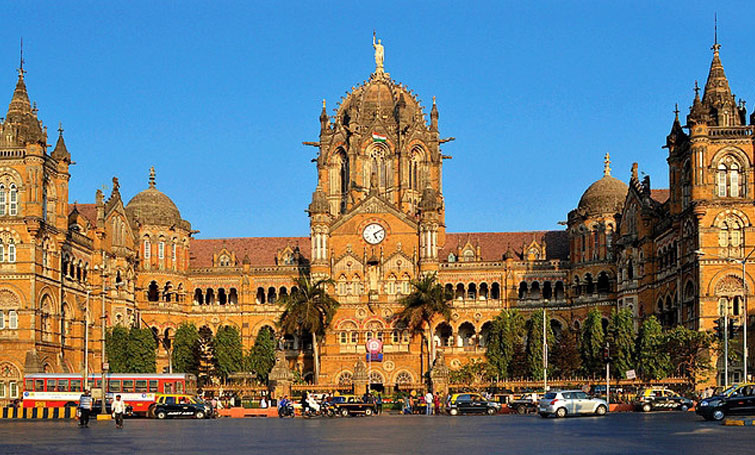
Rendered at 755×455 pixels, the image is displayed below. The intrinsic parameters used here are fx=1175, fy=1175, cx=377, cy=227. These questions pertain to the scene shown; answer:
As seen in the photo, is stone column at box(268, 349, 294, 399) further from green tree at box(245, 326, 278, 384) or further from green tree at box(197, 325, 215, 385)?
green tree at box(197, 325, 215, 385)

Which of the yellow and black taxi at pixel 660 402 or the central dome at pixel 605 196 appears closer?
the yellow and black taxi at pixel 660 402

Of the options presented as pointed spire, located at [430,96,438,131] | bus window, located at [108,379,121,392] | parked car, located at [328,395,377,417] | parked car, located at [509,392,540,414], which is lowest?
parked car, located at [509,392,540,414]

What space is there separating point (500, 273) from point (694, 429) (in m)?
67.3

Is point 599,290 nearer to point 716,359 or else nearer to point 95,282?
point 716,359

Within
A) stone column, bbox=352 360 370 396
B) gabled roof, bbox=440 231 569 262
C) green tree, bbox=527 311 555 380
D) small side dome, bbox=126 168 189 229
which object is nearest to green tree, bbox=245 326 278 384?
stone column, bbox=352 360 370 396

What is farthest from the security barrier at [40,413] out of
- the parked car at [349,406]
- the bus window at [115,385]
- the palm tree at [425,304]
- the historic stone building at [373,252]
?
the palm tree at [425,304]

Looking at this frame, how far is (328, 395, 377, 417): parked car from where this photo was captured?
230 feet

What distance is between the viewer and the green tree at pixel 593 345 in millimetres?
91438

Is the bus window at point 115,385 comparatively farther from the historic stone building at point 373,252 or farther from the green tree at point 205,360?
the green tree at point 205,360

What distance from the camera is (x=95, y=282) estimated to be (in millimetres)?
105000

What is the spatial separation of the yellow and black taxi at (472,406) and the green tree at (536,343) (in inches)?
978

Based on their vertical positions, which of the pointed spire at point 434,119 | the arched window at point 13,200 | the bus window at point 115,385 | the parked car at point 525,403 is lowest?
the parked car at point 525,403

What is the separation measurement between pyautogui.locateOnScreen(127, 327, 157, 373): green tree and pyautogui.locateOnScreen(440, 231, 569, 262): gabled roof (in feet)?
98.8

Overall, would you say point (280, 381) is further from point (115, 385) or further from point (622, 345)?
point (622, 345)
